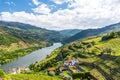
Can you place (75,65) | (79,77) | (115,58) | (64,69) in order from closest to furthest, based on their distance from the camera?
1. (79,77)
2. (115,58)
3. (64,69)
4. (75,65)

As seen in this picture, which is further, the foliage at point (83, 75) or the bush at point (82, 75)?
the bush at point (82, 75)

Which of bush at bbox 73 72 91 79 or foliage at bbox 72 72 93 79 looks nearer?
foliage at bbox 72 72 93 79

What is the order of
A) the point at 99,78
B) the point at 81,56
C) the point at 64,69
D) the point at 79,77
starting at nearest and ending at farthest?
the point at 99,78 → the point at 79,77 → the point at 64,69 → the point at 81,56

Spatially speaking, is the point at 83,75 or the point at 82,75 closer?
the point at 83,75

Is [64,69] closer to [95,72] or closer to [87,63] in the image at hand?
[87,63]

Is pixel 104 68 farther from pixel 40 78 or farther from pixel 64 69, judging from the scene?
pixel 40 78

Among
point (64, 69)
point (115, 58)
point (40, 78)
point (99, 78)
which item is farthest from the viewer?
point (64, 69)

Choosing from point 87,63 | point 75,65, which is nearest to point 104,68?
point 87,63

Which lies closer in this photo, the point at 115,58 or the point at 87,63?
the point at 115,58

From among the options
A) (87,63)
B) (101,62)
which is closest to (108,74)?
(101,62)
